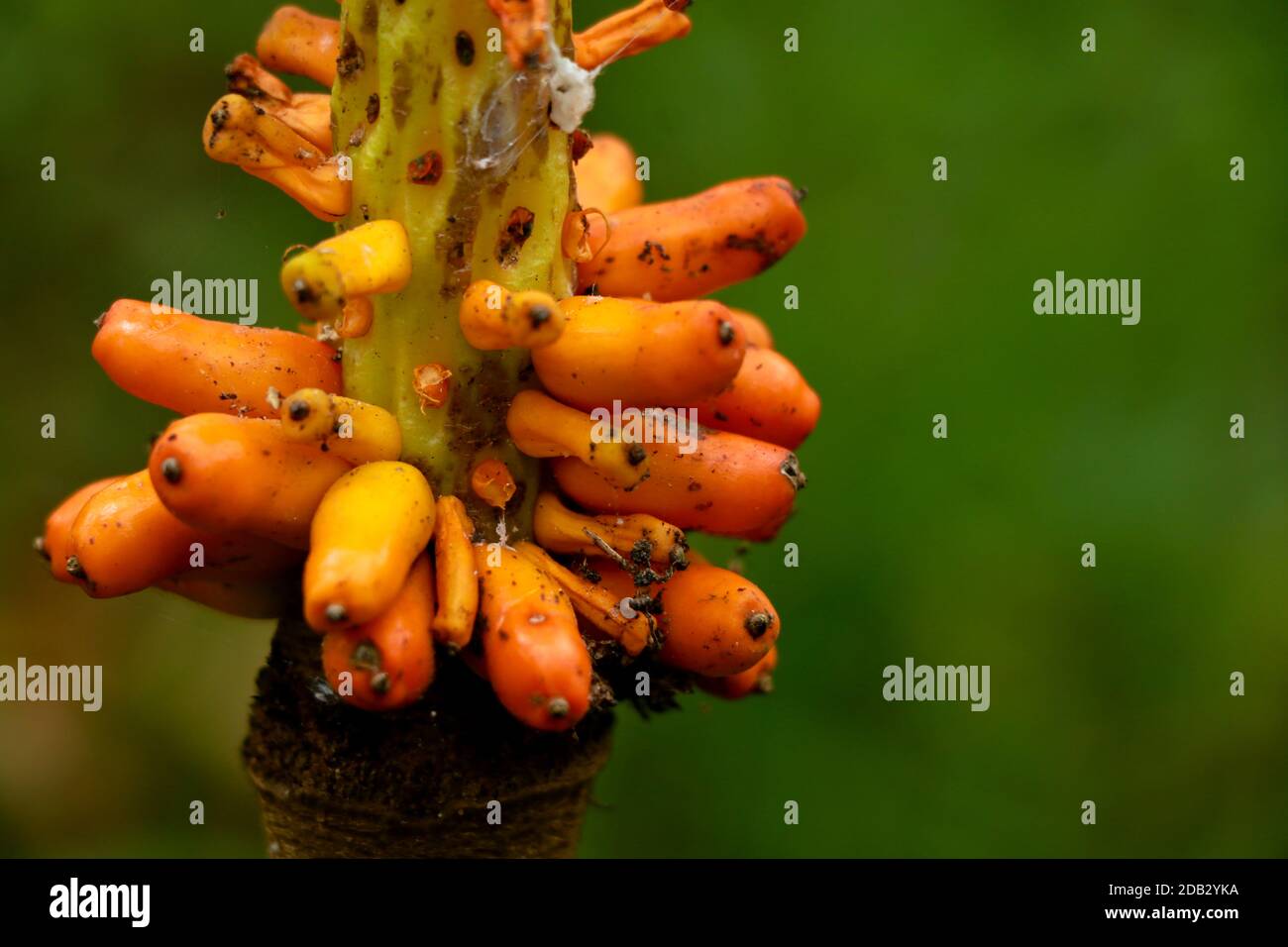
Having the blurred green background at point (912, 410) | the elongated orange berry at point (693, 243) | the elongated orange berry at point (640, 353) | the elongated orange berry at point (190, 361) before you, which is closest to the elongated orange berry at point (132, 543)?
the elongated orange berry at point (190, 361)

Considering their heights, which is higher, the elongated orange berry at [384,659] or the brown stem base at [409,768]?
the elongated orange berry at [384,659]

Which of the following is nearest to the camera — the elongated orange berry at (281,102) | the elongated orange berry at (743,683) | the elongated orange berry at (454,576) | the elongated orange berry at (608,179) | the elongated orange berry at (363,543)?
the elongated orange berry at (363,543)

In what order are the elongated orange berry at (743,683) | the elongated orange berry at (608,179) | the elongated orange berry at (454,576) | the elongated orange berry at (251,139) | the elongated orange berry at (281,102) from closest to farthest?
the elongated orange berry at (454,576)
the elongated orange berry at (251,139)
the elongated orange berry at (281,102)
the elongated orange berry at (743,683)
the elongated orange berry at (608,179)

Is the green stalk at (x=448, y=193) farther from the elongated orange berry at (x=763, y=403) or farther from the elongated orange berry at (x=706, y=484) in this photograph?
the elongated orange berry at (x=763, y=403)

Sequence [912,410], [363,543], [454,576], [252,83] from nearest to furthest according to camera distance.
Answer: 1. [363,543]
2. [454,576]
3. [252,83]
4. [912,410]

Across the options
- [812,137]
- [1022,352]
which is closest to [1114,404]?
[1022,352]

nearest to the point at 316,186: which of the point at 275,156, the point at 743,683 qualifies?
the point at 275,156

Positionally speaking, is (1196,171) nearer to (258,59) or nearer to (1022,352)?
(1022,352)

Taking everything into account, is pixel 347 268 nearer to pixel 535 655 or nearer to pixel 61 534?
pixel 535 655
